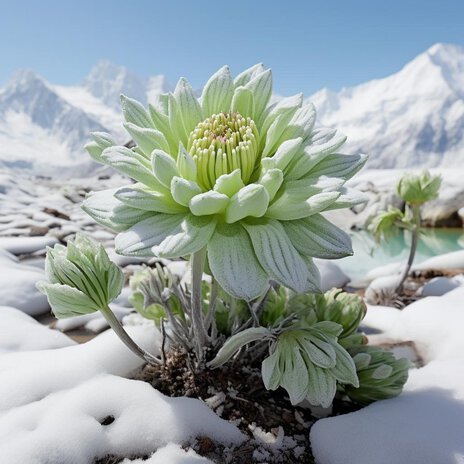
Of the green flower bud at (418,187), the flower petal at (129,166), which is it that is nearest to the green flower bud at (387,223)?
the green flower bud at (418,187)

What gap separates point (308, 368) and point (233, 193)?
1.45ft

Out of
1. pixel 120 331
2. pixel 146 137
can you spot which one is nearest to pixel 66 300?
pixel 120 331

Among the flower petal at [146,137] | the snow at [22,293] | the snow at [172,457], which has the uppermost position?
the flower petal at [146,137]

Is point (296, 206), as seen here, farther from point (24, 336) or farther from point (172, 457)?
point (24, 336)

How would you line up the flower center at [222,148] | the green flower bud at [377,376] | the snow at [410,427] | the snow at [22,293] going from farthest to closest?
the snow at [22,293]
the green flower bud at [377,376]
the snow at [410,427]
the flower center at [222,148]

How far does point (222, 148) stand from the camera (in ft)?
2.85

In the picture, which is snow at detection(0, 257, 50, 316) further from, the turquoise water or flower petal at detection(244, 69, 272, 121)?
the turquoise water

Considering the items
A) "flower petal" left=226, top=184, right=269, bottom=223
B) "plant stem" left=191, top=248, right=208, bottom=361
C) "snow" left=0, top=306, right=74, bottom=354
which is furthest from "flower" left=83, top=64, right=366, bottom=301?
"snow" left=0, top=306, right=74, bottom=354

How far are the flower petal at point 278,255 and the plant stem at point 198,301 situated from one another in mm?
161

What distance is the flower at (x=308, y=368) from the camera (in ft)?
3.05

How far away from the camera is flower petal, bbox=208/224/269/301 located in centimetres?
75

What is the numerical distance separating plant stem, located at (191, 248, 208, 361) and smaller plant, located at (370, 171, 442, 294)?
148 cm

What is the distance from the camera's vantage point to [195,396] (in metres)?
1.11

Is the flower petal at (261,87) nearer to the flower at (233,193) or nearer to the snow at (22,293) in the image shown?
the flower at (233,193)
